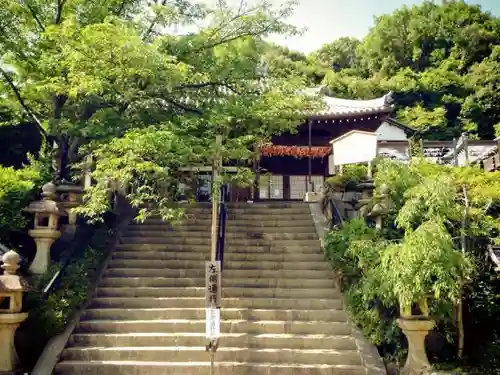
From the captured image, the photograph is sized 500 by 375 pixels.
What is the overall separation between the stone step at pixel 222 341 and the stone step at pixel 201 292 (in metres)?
1.43

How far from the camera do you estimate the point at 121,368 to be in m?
8.12

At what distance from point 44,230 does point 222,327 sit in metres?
4.37

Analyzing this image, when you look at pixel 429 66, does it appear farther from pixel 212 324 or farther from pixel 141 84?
pixel 212 324

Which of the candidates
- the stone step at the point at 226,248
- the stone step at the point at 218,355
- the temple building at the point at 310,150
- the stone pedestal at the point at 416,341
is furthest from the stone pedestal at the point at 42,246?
the temple building at the point at 310,150

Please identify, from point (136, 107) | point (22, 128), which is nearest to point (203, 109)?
point (136, 107)

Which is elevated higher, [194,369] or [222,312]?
[222,312]

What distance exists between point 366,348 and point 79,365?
5.22m

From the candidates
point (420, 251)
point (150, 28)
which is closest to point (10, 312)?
point (420, 251)

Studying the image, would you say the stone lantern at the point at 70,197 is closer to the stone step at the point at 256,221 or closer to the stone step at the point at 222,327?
the stone step at the point at 256,221

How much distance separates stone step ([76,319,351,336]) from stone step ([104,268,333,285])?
5.81 ft

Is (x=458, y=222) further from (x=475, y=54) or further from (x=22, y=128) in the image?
(x=475, y=54)

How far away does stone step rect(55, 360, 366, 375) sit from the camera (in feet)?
26.6

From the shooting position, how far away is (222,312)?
959cm

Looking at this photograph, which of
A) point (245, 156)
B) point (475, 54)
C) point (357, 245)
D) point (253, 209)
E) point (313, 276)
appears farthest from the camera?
point (475, 54)
